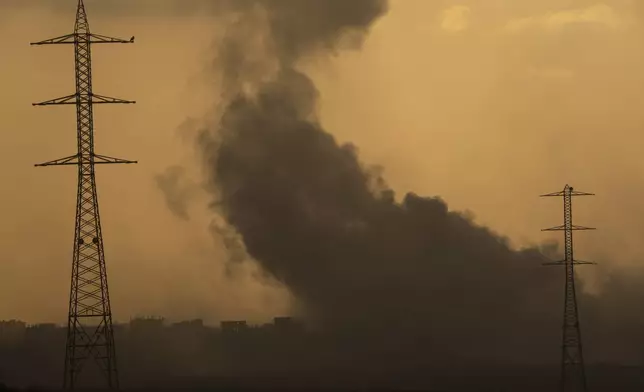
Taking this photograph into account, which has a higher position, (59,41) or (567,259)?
(59,41)

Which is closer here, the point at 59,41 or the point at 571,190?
the point at 59,41

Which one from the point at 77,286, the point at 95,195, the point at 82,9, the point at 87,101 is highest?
the point at 82,9

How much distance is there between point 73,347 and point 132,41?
89.8 ft

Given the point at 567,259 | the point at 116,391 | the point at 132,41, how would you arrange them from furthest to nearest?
the point at 567,259
the point at 116,391
the point at 132,41

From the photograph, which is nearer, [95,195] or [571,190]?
[95,195]

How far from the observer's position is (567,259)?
560 feet

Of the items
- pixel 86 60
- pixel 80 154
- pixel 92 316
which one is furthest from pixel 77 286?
pixel 86 60

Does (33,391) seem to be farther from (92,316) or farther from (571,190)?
(571,190)

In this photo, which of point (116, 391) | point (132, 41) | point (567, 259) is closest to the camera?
point (132, 41)

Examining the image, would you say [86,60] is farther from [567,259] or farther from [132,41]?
[567,259]

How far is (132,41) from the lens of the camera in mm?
125062

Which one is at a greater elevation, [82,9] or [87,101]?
[82,9]

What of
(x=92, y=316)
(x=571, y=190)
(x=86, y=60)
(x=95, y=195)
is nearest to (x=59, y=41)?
(x=86, y=60)

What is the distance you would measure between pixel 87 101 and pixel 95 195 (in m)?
8.67
